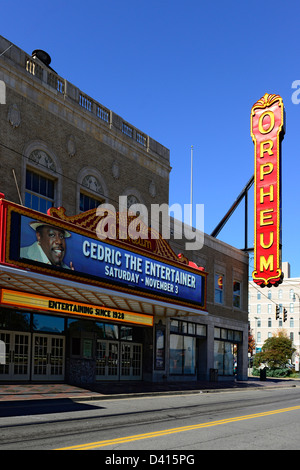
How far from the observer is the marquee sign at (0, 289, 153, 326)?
21062 mm

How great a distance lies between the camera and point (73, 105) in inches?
1046

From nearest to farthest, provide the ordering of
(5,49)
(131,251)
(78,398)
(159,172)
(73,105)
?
(78,398) → (5,49) → (131,251) → (73,105) → (159,172)

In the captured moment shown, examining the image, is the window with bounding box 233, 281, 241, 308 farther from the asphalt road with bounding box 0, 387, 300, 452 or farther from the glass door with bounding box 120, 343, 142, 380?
the asphalt road with bounding box 0, 387, 300, 452

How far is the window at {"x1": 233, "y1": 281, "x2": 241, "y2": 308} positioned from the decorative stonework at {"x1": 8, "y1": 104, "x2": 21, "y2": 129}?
25.0 meters

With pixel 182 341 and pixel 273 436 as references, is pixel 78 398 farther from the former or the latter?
pixel 182 341

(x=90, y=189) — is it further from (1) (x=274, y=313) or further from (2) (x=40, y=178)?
(1) (x=274, y=313)

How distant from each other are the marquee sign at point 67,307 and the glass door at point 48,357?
1957 mm

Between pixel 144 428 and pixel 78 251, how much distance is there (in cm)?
974

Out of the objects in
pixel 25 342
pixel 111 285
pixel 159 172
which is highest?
pixel 159 172

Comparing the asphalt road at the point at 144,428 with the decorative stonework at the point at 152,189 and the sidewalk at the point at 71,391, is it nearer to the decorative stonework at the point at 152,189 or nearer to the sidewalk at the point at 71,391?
the sidewalk at the point at 71,391

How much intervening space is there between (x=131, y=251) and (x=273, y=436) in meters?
13.7

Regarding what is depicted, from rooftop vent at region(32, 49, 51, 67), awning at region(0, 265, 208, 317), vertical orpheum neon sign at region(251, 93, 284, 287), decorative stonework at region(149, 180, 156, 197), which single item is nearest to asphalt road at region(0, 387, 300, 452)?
awning at region(0, 265, 208, 317)
